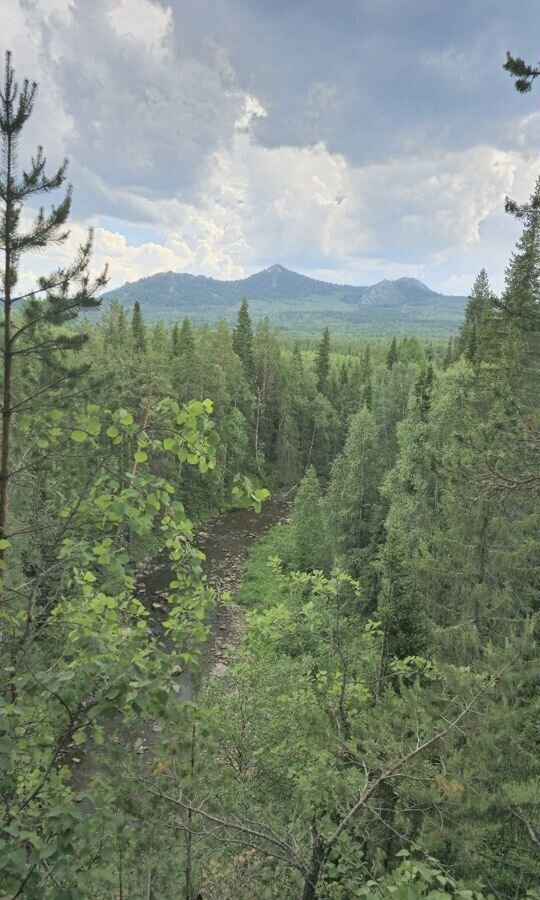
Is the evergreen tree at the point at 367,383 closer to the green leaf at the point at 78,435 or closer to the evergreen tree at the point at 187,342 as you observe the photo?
the evergreen tree at the point at 187,342

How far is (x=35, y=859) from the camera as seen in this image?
2158 mm

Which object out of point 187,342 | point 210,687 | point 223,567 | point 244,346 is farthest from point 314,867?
point 244,346

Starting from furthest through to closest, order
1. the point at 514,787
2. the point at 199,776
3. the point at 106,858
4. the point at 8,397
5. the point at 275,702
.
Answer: the point at 275,702 < the point at 514,787 < the point at 8,397 < the point at 199,776 < the point at 106,858

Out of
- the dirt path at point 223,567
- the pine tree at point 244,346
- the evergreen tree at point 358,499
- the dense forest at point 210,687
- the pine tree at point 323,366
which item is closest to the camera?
the dense forest at point 210,687

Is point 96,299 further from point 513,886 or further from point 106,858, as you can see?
point 513,886

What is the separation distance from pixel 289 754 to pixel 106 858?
7.55m

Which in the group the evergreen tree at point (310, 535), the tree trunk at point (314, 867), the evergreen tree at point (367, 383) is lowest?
the evergreen tree at point (310, 535)

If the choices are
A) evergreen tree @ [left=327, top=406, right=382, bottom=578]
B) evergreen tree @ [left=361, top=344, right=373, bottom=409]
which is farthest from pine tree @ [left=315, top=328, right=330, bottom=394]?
evergreen tree @ [left=327, top=406, right=382, bottom=578]

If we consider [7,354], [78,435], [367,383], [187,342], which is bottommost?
[367,383]

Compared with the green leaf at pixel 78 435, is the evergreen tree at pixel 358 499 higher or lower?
lower

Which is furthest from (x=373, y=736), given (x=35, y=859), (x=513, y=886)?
(x=35, y=859)

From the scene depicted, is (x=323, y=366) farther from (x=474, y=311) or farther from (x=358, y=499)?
(x=358, y=499)

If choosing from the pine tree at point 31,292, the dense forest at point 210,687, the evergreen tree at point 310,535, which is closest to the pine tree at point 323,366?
the evergreen tree at point 310,535

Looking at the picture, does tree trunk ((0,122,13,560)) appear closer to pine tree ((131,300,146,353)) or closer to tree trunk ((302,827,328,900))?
tree trunk ((302,827,328,900))
